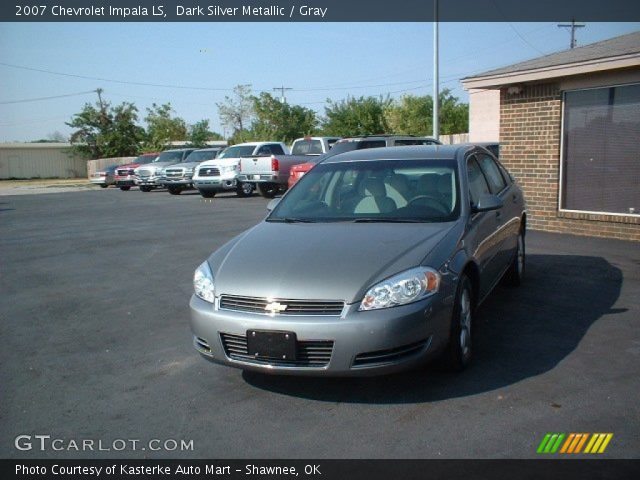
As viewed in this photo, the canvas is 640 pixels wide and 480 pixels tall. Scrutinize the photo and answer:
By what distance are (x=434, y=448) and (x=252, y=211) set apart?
13393 mm

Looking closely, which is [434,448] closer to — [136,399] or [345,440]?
[345,440]

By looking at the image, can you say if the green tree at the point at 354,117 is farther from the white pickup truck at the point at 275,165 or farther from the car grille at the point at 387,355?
the car grille at the point at 387,355

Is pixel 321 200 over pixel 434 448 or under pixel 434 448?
over

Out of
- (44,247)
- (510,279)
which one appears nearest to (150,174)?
(44,247)

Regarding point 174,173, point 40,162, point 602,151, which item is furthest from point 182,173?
point 40,162

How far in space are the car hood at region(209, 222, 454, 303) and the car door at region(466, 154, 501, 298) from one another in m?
0.44

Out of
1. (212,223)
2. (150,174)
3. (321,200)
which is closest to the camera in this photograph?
(321,200)

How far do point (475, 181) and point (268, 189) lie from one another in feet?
52.8

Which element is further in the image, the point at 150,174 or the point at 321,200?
the point at 150,174

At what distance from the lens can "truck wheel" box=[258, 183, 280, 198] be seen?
21.1 metres

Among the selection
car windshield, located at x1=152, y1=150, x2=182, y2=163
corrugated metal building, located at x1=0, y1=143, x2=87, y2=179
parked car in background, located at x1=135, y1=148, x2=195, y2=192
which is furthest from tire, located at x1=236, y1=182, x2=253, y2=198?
corrugated metal building, located at x1=0, y1=143, x2=87, y2=179

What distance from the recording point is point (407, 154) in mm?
5742

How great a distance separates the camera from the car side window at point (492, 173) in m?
6.23

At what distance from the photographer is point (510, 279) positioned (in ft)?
23.3
